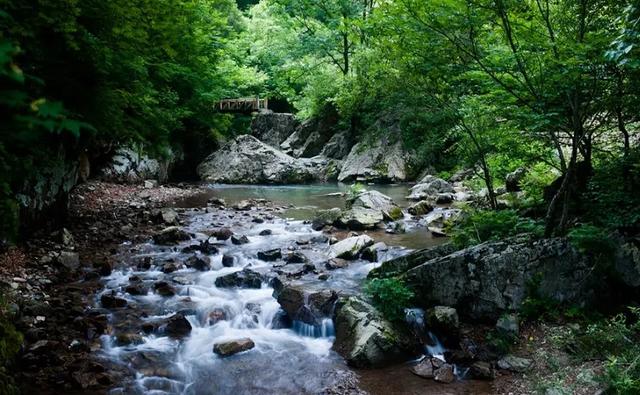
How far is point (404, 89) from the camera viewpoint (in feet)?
35.6

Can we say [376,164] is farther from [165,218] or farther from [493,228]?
[493,228]

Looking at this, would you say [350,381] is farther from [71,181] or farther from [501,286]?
[71,181]

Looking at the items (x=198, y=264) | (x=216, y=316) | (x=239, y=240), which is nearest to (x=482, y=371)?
(x=216, y=316)

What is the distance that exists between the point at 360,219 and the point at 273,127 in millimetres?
19702

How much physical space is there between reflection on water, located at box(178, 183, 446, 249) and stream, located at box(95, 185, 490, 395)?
16 centimetres

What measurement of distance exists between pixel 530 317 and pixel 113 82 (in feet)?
26.1

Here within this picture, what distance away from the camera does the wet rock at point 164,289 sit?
804 centimetres

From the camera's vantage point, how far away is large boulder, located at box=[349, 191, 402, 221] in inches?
565

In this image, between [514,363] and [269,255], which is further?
[269,255]

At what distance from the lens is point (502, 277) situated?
659cm

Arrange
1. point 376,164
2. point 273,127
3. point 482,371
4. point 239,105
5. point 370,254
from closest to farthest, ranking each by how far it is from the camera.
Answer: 1. point 482,371
2. point 370,254
3. point 376,164
4. point 239,105
5. point 273,127

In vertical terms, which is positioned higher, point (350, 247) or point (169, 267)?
point (350, 247)

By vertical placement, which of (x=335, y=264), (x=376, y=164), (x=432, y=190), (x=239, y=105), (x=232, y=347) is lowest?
(x=232, y=347)

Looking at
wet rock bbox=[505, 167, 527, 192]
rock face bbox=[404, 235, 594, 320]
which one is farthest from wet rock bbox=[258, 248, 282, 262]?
wet rock bbox=[505, 167, 527, 192]
